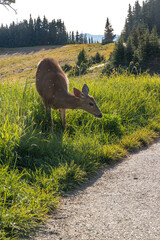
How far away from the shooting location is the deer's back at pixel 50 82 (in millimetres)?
6863

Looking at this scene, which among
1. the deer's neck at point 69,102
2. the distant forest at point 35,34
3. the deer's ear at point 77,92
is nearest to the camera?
the deer's ear at point 77,92

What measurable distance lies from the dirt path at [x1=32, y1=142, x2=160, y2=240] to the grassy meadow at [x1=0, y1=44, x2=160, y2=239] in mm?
251

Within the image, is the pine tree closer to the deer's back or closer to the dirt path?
the deer's back

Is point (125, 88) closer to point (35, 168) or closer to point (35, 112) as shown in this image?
point (35, 112)

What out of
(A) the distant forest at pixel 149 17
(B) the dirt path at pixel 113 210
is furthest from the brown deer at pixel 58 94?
(A) the distant forest at pixel 149 17

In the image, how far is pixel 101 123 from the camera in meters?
7.35

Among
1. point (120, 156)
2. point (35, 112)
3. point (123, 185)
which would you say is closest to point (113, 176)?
point (123, 185)

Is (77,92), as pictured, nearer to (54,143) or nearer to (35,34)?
(54,143)

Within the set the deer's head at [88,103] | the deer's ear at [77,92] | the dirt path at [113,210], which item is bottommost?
the dirt path at [113,210]

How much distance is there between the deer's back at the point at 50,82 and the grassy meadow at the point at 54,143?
1.64 feet

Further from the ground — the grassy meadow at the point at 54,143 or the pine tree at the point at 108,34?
the pine tree at the point at 108,34

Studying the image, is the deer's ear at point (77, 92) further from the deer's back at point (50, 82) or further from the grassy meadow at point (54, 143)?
the grassy meadow at point (54, 143)

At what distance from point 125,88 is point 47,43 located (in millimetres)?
134986

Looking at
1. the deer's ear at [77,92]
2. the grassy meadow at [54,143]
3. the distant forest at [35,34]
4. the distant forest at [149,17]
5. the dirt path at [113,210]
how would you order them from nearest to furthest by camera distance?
the dirt path at [113,210] < the grassy meadow at [54,143] < the deer's ear at [77,92] < the distant forest at [149,17] < the distant forest at [35,34]
